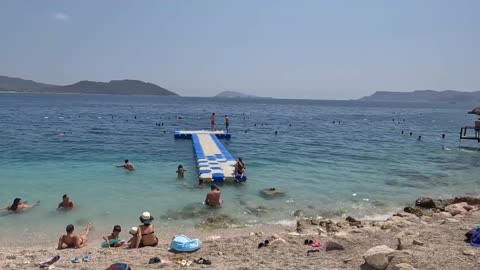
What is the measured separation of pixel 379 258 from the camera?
7.32m

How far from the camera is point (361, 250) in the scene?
8.73 meters

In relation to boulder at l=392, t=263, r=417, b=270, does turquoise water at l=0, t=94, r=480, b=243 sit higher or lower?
lower

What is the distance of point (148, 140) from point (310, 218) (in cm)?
2298

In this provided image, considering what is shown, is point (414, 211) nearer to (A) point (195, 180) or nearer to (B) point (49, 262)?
(A) point (195, 180)

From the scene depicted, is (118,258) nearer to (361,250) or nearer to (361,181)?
(361,250)

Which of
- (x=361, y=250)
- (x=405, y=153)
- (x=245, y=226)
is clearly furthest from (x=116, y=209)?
(x=405, y=153)

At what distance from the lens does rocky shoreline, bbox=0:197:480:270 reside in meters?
7.38

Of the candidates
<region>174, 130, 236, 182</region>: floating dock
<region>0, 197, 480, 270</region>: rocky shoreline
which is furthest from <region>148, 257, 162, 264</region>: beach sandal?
<region>174, 130, 236, 182</region>: floating dock

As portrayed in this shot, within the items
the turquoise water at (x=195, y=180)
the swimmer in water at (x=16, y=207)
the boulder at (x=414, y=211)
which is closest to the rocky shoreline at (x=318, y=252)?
the boulder at (x=414, y=211)

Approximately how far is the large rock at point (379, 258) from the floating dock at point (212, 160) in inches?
426

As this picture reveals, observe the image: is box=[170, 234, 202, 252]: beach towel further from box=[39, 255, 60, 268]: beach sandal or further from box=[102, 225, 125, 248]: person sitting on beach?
box=[39, 255, 60, 268]: beach sandal

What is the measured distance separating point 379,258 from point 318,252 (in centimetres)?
183

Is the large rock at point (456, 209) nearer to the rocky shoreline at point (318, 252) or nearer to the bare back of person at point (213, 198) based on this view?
the rocky shoreline at point (318, 252)

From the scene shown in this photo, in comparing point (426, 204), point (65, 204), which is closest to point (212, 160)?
point (65, 204)
